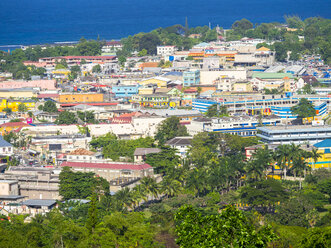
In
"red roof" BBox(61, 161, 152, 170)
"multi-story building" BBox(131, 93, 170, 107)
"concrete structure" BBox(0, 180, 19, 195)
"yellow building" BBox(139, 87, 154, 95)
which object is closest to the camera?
"concrete structure" BBox(0, 180, 19, 195)

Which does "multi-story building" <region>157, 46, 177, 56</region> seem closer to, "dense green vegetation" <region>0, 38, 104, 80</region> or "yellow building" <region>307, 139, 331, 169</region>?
"dense green vegetation" <region>0, 38, 104, 80</region>

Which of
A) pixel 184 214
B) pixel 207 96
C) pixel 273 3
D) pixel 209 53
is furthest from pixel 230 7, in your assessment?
pixel 184 214

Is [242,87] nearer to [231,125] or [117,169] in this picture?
[231,125]

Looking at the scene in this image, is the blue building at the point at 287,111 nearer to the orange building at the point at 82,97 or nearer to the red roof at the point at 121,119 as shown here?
the red roof at the point at 121,119

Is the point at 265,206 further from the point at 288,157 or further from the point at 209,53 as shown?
the point at 209,53

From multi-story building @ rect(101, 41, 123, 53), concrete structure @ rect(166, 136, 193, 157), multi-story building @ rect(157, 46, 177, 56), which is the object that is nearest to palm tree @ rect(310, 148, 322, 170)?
concrete structure @ rect(166, 136, 193, 157)

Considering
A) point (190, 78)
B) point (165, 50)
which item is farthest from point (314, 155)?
point (165, 50)
